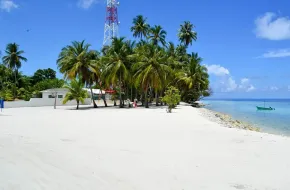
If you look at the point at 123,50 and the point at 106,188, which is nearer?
the point at 106,188

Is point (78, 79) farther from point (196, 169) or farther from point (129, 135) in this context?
point (196, 169)

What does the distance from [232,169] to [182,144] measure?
9.73 feet

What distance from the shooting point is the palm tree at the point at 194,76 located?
4683 centimetres

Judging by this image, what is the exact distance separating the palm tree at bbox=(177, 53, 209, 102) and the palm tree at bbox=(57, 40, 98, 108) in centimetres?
1821

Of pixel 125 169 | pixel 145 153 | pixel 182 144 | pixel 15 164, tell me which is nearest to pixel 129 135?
pixel 182 144

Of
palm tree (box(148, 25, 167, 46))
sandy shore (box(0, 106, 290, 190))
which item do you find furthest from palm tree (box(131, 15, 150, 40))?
sandy shore (box(0, 106, 290, 190))

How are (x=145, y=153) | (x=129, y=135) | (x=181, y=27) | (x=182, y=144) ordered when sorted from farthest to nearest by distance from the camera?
(x=181, y=27), (x=129, y=135), (x=182, y=144), (x=145, y=153)

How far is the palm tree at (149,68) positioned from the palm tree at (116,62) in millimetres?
1451

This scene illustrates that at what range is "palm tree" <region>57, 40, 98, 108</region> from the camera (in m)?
32.6

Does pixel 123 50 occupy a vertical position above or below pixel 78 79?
above

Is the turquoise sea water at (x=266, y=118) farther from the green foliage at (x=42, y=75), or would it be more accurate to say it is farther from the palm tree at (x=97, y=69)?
the green foliage at (x=42, y=75)

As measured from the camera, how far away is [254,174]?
19.5 ft

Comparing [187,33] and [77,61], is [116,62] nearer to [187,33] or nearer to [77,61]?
[77,61]

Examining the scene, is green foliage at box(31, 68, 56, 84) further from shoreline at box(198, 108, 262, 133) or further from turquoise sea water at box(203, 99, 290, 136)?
shoreline at box(198, 108, 262, 133)
